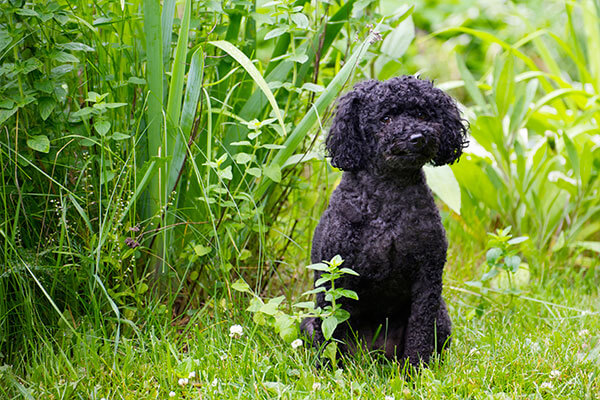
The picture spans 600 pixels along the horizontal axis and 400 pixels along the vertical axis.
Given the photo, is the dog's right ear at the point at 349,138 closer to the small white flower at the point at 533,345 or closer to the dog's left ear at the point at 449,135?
the dog's left ear at the point at 449,135

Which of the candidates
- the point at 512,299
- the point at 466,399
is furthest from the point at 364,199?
the point at 512,299

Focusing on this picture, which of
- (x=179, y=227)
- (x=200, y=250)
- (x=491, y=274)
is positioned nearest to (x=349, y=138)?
(x=200, y=250)

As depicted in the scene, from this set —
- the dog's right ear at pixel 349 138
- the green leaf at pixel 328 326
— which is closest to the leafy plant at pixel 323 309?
the green leaf at pixel 328 326

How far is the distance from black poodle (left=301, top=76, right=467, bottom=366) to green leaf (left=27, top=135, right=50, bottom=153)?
2.88 ft

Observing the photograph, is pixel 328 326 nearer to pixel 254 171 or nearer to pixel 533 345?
pixel 254 171

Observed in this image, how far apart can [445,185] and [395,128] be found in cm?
96

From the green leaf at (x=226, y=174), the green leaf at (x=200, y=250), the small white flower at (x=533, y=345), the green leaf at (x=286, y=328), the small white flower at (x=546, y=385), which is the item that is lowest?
the small white flower at (x=533, y=345)

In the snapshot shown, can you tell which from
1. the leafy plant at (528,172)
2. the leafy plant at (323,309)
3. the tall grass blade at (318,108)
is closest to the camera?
the leafy plant at (323,309)

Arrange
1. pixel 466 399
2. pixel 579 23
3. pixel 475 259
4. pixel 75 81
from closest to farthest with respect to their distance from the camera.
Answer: pixel 466 399 < pixel 75 81 < pixel 475 259 < pixel 579 23

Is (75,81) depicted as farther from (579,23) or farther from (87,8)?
(579,23)

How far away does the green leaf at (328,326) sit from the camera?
202 centimetres

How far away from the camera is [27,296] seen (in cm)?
218

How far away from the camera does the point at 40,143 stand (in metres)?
2.09

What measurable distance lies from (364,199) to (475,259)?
135 cm
